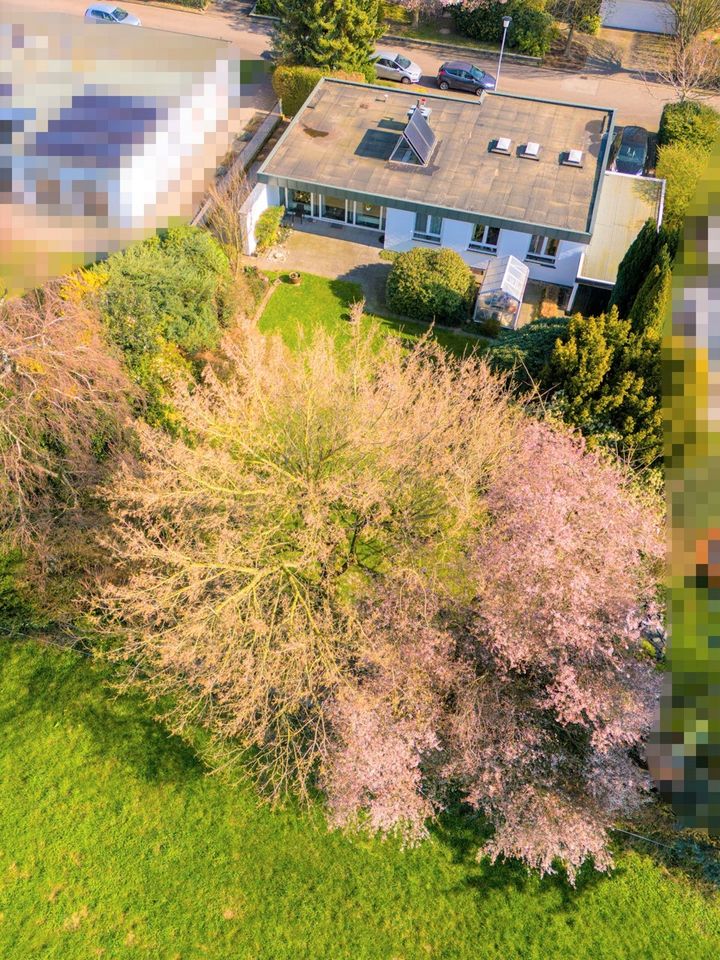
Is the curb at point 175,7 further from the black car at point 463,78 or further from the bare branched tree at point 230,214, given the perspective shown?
the bare branched tree at point 230,214

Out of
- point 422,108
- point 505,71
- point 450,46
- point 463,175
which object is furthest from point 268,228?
point 450,46

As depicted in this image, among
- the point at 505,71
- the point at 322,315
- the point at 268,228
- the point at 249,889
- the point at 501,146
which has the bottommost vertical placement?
the point at 249,889

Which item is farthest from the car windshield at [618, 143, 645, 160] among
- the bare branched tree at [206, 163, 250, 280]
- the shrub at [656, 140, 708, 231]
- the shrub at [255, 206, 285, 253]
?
the bare branched tree at [206, 163, 250, 280]

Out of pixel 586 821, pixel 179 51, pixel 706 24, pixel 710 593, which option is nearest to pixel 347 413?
pixel 710 593

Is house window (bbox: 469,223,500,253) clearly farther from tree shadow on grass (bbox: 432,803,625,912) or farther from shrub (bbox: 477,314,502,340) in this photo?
tree shadow on grass (bbox: 432,803,625,912)

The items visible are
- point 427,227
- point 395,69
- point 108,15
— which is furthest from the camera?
point 395,69

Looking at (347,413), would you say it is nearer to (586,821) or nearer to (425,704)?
(425,704)

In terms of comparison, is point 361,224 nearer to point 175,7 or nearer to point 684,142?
point 684,142

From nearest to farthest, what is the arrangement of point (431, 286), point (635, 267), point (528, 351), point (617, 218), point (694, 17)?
point (635, 267), point (528, 351), point (431, 286), point (617, 218), point (694, 17)
